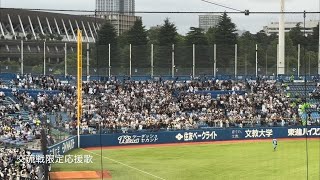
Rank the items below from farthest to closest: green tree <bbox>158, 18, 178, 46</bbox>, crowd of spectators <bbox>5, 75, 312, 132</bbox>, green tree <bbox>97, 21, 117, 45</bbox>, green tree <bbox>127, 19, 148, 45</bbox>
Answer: green tree <bbox>158, 18, 178, 46</bbox>
green tree <bbox>127, 19, 148, 45</bbox>
green tree <bbox>97, 21, 117, 45</bbox>
crowd of spectators <bbox>5, 75, 312, 132</bbox>

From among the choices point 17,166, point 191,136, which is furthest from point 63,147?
point 191,136

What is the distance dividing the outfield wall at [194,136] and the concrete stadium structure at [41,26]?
145ft

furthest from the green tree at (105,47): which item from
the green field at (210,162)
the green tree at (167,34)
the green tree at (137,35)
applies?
the green field at (210,162)

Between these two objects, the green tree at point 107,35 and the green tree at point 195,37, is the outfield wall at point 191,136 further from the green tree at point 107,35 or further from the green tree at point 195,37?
the green tree at point 195,37

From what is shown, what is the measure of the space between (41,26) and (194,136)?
188ft

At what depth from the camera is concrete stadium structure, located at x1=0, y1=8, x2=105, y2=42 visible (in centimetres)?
8075

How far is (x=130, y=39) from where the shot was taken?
61969 millimetres

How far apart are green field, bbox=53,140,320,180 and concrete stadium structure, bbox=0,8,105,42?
158 feet

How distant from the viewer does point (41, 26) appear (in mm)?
88375

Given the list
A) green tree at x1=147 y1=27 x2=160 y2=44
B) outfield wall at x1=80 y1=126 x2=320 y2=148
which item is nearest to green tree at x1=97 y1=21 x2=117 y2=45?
green tree at x1=147 y1=27 x2=160 y2=44

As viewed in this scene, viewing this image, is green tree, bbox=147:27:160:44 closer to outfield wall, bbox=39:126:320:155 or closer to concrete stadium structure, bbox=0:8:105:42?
concrete stadium structure, bbox=0:8:105:42

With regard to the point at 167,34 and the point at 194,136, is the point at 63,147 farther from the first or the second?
the point at 167,34

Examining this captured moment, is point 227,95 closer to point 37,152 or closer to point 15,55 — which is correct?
point 37,152

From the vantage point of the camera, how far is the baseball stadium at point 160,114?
25.1 meters
